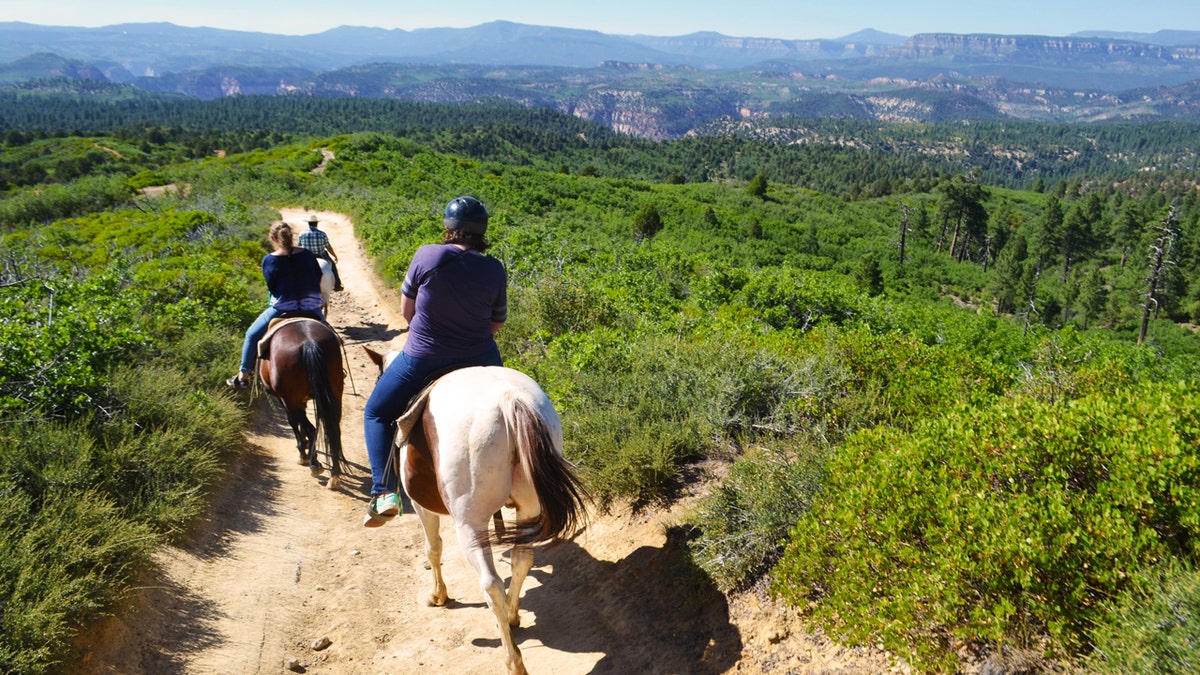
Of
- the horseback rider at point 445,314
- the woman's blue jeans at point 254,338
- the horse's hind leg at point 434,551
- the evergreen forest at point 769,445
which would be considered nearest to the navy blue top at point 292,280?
the woman's blue jeans at point 254,338

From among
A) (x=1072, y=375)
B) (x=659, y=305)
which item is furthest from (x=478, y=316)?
(x=659, y=305)

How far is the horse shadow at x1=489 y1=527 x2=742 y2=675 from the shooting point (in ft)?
13.3

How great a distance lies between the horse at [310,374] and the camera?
21.7 feet

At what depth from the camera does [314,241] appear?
34.9 feet

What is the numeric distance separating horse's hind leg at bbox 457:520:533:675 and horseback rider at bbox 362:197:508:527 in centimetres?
113

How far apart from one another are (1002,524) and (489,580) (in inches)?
114

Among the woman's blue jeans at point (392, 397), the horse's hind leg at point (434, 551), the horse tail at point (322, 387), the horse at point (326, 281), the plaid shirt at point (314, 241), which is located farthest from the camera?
the plaid shirt at point (314, 241)

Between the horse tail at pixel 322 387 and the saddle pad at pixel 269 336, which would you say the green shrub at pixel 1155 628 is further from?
the saddle pad at pixel 269 336

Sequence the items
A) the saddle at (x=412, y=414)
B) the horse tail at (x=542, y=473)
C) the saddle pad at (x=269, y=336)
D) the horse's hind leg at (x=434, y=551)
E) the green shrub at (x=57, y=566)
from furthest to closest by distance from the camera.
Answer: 1. the saddle pad at (x=269, y=336)
2. the horse's hind leg at (x=434, y=551)
3. the saddle at (x=412, y=414)
4. the horse tail at (x=542, y=473)
5. the green shrub at (x=57, y=566)

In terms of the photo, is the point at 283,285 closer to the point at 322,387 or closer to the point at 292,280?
the point at 292,280

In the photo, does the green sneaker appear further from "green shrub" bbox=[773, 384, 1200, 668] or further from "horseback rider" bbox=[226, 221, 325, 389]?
"horseback rider" bbox=[226, 221, 325, 389]

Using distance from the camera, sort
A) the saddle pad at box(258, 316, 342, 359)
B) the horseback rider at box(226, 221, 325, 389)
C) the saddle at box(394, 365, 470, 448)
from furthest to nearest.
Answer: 1. the horseback rider at box(226, 221, 325, 389)
2. the saddle pad at box(258, 316, 342, 359)
3. the saddle at box(394, 365, 470, 448)

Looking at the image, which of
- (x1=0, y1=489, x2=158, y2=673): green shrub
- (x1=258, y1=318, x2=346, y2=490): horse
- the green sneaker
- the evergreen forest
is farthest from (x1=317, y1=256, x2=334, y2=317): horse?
the green sneaker

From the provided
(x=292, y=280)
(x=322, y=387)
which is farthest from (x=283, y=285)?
(x=322, y=387)
